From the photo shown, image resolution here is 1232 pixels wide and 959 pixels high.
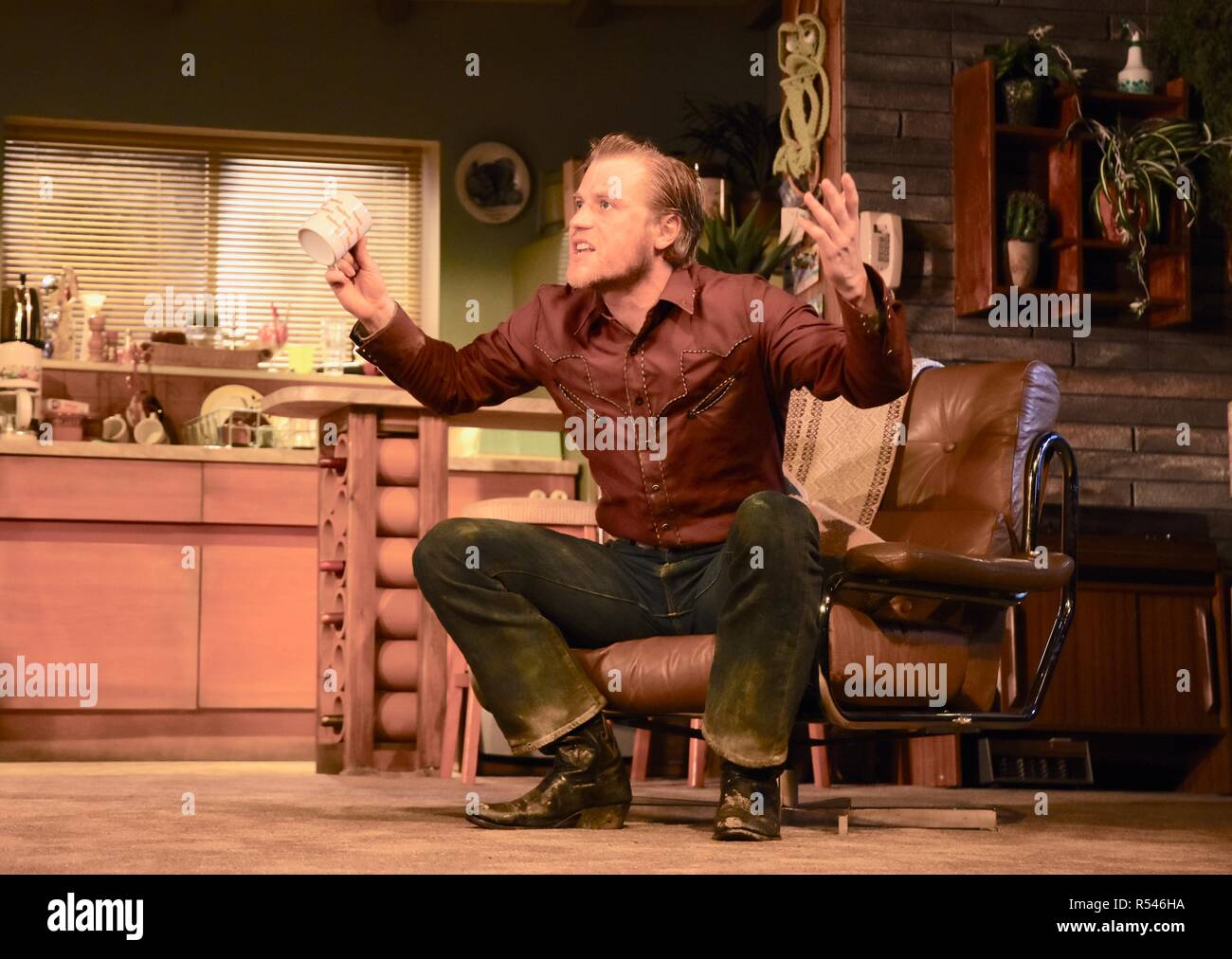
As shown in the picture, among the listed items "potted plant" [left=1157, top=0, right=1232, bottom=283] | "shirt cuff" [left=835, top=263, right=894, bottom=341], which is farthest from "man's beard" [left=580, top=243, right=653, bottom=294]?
"potted plant" [left=1157, top=0, right=1232, bottom=283]

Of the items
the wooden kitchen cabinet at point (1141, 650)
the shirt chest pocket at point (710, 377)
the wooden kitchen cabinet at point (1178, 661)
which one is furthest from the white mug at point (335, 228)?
the wooden kitchen cabinet at point (1178, 661)

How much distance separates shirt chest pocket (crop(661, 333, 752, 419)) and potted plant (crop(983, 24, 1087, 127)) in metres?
2.24

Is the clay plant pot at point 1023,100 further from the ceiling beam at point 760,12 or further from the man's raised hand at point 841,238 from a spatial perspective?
the ceiling beam at point 760,12

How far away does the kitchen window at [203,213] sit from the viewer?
7562 millimetres

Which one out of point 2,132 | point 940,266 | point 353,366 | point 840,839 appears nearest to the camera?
point 840,839

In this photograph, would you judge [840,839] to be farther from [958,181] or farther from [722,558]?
[958,181]

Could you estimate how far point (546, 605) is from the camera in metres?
2.60

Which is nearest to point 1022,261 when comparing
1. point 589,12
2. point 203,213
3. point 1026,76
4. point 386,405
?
point 1026,76

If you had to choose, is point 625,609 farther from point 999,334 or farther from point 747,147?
point 747,147

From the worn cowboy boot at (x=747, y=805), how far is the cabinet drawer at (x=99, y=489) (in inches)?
145

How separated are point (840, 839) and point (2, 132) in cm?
621

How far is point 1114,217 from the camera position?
14.8 ft

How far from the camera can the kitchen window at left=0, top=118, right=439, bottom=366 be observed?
756 cm

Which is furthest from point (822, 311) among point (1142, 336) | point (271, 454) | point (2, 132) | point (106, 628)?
point (2, 132)
